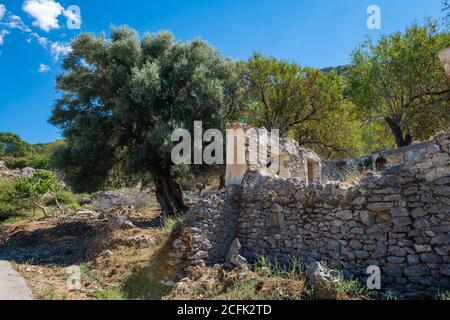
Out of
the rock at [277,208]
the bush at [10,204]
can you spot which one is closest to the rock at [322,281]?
the rock at [277,208]

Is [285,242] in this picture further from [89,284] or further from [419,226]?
[89,284]

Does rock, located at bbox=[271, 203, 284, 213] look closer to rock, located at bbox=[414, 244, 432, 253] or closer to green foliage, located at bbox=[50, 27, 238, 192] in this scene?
rock, located at bbox=[414, 244, 432, 253]

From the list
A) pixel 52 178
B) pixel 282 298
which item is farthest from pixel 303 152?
pixel 52 178

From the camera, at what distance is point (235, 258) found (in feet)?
20.8

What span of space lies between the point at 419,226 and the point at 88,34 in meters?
13.0

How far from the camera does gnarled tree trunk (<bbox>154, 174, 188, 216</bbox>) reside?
1225cm

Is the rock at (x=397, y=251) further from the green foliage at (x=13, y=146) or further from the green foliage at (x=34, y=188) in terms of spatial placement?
the green foliage at (x=13, y=146)

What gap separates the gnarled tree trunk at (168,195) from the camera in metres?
12.2

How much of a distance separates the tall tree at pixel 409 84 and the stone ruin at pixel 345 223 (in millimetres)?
11108

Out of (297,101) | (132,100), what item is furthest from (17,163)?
(297,101)

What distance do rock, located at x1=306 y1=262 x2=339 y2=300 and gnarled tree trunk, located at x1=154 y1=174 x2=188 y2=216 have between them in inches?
301

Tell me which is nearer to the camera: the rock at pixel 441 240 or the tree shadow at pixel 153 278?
the rock at pixel 441 240

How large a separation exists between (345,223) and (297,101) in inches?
495

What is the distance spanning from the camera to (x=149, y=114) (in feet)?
38.6
